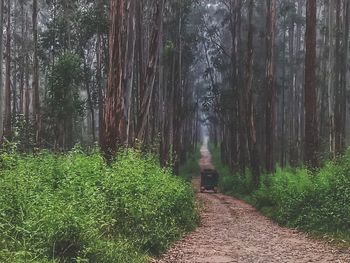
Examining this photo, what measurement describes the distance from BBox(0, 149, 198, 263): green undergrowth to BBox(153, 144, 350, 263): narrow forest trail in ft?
1.65

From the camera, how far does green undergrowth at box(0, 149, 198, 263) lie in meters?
5.75

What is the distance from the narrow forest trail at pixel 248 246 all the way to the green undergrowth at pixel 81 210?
0.50 metres

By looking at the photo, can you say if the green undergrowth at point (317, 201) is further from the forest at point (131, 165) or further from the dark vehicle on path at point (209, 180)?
the dark vehicle on path at point (209, 180)

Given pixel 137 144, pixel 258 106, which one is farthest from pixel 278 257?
pixel 258 106

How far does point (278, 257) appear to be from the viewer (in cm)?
856

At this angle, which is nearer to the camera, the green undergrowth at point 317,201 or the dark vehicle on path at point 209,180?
the green undergrowth at point 317,201

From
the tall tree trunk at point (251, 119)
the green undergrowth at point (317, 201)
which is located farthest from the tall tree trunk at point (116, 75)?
the tall tree trunk at point (251, 119)

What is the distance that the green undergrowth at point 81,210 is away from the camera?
226 inches

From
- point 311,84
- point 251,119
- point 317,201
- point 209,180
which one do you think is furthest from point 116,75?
point 209,180

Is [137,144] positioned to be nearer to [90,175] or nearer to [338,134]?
[90,175]

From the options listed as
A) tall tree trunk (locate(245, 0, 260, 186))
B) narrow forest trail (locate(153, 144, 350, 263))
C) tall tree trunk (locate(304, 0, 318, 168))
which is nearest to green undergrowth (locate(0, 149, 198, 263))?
narrow forest trail (locate(153, 144, 350, 263))

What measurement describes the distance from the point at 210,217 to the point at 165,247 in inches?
273

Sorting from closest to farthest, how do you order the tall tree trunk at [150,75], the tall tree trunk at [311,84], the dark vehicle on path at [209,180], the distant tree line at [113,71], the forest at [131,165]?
the forest at [131,165] < the distant tree line at [113,71] < the tall tree trunk at [311,84] < the tall tree trunk at [150,75] < the dark vehicle on path at [209,180]

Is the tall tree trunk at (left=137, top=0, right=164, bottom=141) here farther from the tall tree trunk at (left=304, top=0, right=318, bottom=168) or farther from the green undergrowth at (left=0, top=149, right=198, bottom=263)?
the green undergrowth at (left=0, top=149, right=198, bottom=263)
